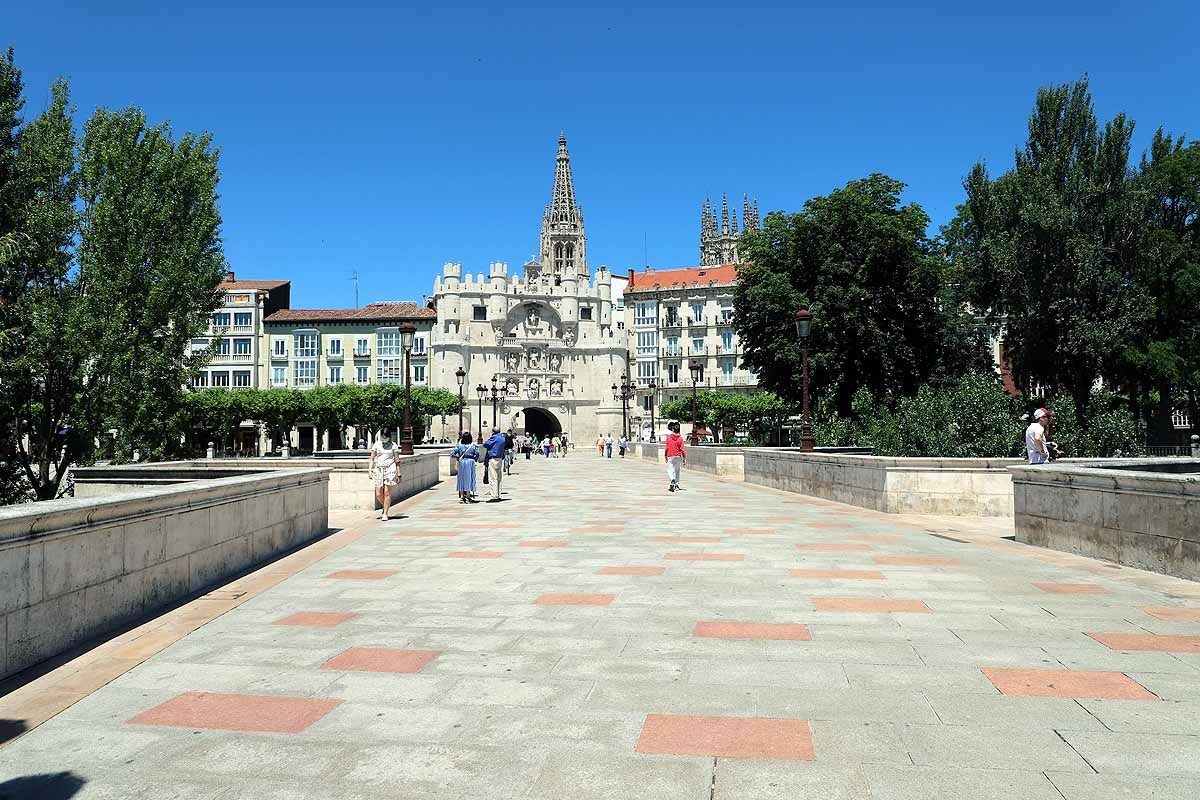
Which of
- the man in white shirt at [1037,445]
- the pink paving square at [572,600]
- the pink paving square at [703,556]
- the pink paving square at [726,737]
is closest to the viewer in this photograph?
the pink paving square at [726,737]

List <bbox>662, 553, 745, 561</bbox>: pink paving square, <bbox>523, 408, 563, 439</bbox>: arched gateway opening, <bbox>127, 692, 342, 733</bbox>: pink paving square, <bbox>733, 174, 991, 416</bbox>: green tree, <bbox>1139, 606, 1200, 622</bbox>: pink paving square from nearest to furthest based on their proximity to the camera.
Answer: <bbox>127, 692, 342, 733</bbox>: pink paving square < <bbox>1139, 606, 1200, 622</bbox>: pink paving square < <bbox>662, 553, 745, 561</bbox>: pink paving square < <bbox>733, 174, 991, 416</bbox>: green tree < <bbox>523, 408, 563, 439</bbox>: arched gateway opening

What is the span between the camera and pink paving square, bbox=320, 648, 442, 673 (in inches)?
190

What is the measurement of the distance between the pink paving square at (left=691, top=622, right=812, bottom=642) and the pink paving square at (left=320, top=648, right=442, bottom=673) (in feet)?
6.22

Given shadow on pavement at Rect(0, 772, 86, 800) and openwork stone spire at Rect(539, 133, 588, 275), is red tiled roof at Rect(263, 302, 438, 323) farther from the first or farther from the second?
shadow on pavement at Rect(0, 772, 86, 800)

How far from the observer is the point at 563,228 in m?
115

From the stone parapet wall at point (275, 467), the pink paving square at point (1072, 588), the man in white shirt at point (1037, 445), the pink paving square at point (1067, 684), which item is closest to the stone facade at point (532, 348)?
the stone parapet wall at point (275, 467)

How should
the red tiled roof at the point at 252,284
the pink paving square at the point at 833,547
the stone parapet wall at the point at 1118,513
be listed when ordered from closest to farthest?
the stone parapet wall at the point at 1118,513, the pink paving square at the point at 833,547, the red tiled roof at the point at 252,284

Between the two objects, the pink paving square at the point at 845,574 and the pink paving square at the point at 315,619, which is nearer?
the pink paving square at the point at 315,619

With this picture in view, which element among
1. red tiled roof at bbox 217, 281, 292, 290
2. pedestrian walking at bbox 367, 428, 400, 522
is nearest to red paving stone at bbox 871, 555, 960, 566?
pedestrian walking at bbox 367, 428, 400, 522

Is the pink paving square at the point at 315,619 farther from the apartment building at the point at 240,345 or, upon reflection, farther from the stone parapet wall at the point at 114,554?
the apartment building at the point at 240,345

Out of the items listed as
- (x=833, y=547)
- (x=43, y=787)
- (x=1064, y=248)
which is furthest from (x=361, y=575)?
(x=1064, y=248)

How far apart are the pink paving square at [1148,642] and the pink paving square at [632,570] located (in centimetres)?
387

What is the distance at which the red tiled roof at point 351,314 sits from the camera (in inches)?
3081

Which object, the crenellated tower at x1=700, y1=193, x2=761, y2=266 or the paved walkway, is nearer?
the paved walkway
